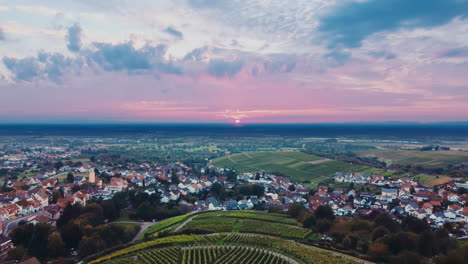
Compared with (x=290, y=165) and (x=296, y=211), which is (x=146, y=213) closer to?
(x=296, y=211)

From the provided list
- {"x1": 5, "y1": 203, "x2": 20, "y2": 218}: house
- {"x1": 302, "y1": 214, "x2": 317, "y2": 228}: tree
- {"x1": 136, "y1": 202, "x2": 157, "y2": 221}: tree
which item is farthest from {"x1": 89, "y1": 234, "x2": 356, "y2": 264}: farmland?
{"x1": 5, "y1": 203, "x2": 20, "y2": 218}: house

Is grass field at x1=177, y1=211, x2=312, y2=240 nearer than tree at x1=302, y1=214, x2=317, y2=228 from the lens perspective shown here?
Yes

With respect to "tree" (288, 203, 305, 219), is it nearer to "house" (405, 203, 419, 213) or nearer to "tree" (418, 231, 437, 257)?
"house" (405, 203, 419, 213)

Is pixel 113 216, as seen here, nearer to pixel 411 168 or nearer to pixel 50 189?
pixel 50 189

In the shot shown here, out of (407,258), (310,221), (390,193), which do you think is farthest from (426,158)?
(407,258)

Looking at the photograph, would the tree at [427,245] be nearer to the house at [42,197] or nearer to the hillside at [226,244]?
the hillside at [226,244]

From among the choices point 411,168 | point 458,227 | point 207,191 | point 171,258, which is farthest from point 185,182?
point 411,168

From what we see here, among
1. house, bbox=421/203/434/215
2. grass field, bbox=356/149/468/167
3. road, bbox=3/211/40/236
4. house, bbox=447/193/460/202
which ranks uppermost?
grass field, bbox=356/149/468/167
